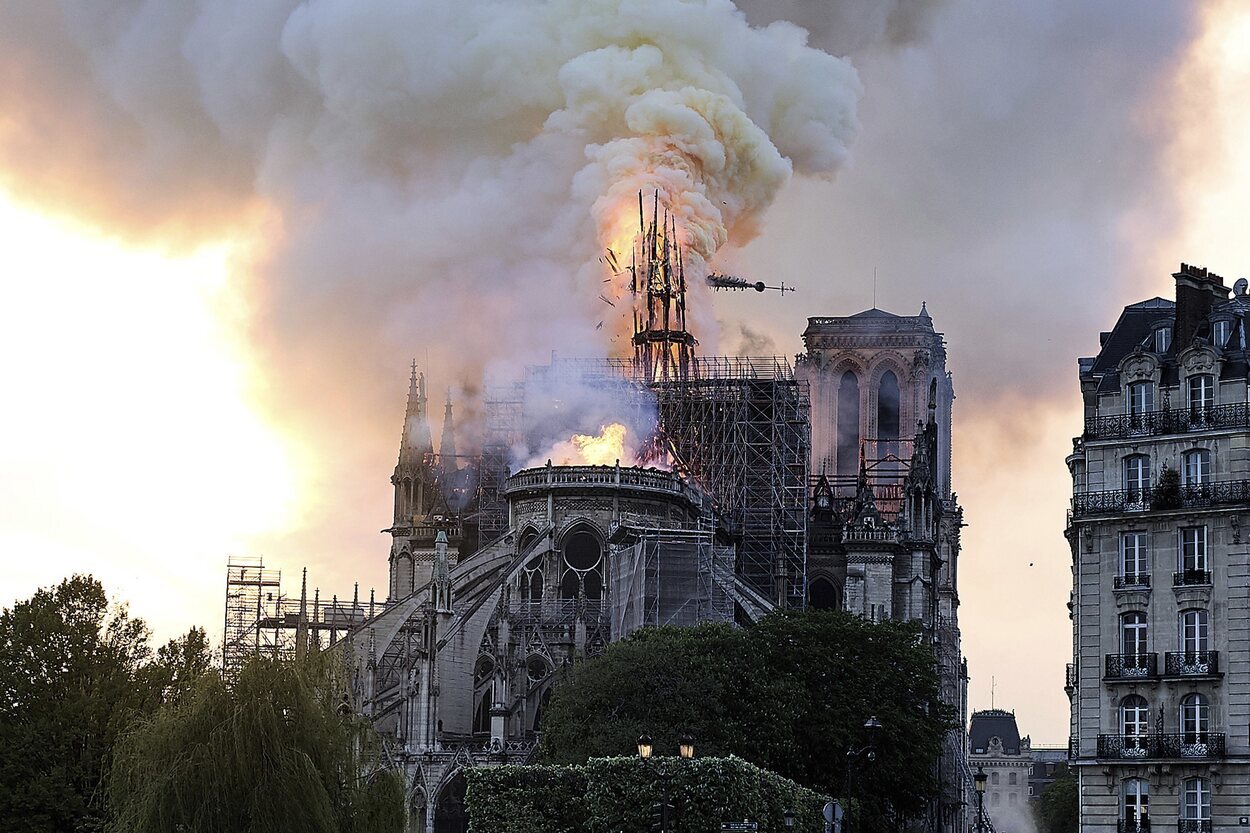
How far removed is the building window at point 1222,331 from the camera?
66.6 metres

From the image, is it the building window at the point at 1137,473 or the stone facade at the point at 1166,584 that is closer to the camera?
the stone facade at the point at 1166,584

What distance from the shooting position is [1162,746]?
6303 centimetres

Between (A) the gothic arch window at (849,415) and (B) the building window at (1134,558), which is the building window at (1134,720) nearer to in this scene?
(B) the building window at (1134,558)

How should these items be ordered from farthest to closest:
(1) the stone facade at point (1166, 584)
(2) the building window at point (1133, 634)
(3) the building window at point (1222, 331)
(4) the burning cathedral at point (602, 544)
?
(4) the burning cathedral at point (602, 544), (3) the building window at point (1222, 331), (2) the building window at point (1133, 634), (1) the stone facade at point (1166, 584)

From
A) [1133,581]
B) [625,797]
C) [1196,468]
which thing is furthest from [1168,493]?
[625,797]

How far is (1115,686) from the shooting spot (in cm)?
6462

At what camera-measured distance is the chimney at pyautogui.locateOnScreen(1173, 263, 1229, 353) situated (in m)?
67.9

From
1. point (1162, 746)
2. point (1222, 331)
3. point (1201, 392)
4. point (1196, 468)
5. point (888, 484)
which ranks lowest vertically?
point (1162, 746)

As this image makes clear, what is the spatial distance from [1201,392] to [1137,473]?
113 inches

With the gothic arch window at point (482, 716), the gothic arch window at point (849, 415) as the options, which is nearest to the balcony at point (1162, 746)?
the gothic arch window at point (482, 716)

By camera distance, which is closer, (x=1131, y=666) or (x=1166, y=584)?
(x=1131, y=666)

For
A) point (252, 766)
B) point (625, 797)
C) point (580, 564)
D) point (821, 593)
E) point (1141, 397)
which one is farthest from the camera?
point (821, 593)

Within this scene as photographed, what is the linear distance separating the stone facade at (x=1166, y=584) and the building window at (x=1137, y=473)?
0.04 m

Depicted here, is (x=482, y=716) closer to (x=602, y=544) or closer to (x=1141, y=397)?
(x=602, y=544)
